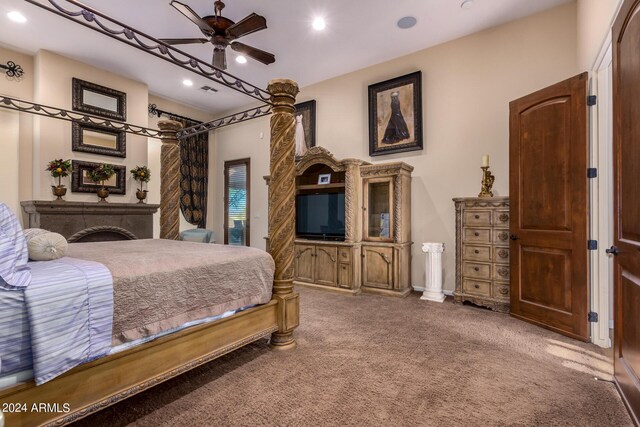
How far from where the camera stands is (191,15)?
2875 mm

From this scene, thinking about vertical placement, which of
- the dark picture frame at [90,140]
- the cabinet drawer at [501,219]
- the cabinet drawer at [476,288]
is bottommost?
the cabinet drawer at [476,288]

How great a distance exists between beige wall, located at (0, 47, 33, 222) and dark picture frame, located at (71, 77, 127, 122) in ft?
1.81

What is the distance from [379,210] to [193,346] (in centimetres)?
303

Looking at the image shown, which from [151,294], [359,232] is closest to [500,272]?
[359,232]

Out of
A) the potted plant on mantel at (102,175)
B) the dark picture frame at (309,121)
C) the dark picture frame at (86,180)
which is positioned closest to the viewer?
the dark picture frame at (86,180)

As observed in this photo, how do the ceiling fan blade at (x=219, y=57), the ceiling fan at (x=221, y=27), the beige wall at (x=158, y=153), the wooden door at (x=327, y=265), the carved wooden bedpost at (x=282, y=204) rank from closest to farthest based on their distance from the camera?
the carved wooden bedpost at (x=282, y=204) → the ceiling fan at (x=221, y=27) → the ceiling fan blade at (x=219, y=57) → the wooden door at (x=327, y=265) → the beige wall at (x=158, y=153)

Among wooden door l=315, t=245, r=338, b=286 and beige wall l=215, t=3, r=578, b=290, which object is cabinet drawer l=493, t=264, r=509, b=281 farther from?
wooden door l=315, t=245, r=338, b=286

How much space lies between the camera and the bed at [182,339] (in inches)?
49.9

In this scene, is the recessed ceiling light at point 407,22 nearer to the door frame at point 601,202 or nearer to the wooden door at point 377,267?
the door frame at point 601,202

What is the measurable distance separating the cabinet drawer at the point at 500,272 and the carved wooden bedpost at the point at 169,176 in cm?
361

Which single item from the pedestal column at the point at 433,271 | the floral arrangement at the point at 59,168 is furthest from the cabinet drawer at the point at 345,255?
the floral arrangement at the point at 59,168

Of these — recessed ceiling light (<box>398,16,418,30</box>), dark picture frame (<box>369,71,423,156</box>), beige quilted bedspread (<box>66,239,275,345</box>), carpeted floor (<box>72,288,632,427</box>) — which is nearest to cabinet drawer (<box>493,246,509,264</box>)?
carpeted floor (<box>72,288,632,427</box>)

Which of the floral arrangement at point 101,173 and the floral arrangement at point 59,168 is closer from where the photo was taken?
the floral arrangement at point 59,168

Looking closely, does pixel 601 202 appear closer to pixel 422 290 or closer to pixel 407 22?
pixel 422 290
